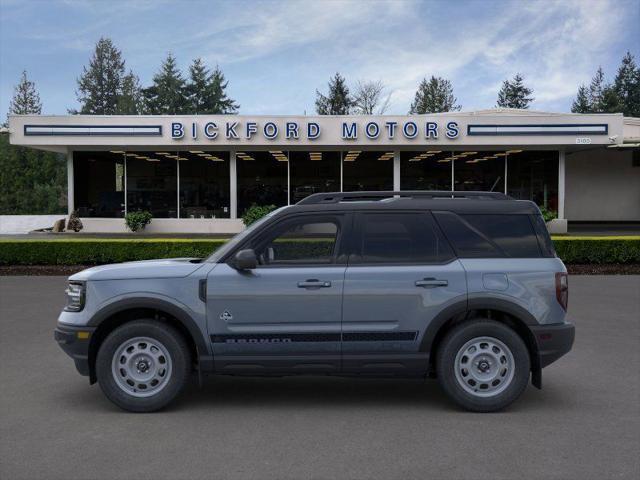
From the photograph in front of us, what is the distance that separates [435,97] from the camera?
83.1 meters

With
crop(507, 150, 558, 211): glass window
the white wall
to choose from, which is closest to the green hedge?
crop(507, 150, 558, 211): glass window

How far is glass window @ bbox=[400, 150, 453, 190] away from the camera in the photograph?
96.0ft

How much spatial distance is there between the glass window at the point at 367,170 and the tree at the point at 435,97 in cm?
5498

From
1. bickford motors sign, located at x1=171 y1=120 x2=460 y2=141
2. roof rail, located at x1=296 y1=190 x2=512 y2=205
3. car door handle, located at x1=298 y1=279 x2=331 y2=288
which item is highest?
bickford motors sign, located at x1=171 y1=120 x2=460 y2=141

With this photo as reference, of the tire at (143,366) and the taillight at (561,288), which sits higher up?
the taillight at (561,288)

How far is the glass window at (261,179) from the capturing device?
96.3ft

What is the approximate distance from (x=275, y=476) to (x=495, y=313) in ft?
8.48

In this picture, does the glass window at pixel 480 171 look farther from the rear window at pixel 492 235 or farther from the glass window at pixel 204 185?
the rear window at pixel 492 235

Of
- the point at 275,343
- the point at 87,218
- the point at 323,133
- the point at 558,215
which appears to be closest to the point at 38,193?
the point at 87,218

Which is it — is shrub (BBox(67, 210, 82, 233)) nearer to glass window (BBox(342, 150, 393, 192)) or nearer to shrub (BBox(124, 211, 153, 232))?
shrub (BBox(124, 211, 153, 232))

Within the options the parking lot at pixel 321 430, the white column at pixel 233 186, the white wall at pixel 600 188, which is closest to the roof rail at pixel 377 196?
the parking lot at pixel 321 430

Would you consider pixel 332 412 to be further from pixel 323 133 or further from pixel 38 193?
pixel 38 193

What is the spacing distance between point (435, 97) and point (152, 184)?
196 ft

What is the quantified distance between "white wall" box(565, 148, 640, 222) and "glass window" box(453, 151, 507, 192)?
8432 millimetres
